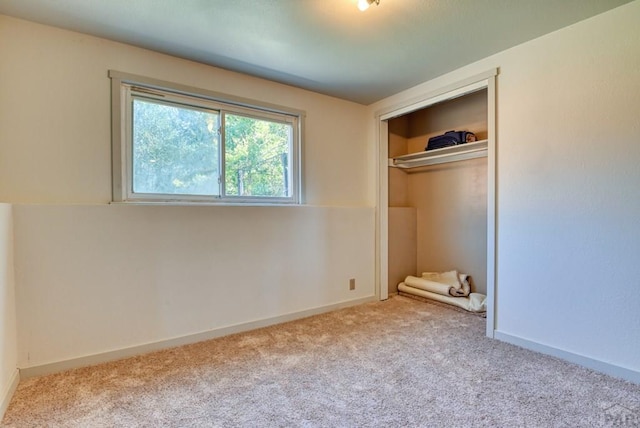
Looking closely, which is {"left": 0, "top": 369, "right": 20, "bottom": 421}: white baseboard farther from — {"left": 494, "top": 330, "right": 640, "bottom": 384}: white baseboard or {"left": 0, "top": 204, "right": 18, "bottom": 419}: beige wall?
{"left": 494, "top": 330, "right": 640, "bottom": 384}: white baseboard

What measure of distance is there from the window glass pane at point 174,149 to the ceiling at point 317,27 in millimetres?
462

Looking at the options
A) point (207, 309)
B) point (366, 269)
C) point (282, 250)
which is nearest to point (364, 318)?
point (366, 269)

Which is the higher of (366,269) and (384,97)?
(384,97)

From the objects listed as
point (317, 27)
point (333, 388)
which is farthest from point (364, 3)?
point (333, 388)

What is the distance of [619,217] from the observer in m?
2.07

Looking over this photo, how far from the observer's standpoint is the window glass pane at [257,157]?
3.03m

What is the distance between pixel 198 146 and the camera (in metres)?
2.85

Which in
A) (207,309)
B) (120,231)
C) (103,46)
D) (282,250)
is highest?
(103,46)

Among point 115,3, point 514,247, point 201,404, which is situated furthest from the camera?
point 514,247

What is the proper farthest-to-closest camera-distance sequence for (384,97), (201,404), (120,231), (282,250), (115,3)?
(384,97), (282,250), (120,231), (115,3), (201,404)

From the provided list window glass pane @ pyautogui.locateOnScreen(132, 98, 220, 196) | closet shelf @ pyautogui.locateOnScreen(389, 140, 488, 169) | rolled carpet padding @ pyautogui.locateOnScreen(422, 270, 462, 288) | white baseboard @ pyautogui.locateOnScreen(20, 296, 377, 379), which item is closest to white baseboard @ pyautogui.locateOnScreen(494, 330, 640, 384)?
rolled carpet padding @ pyautogui.locateOnScreen(422, 270, 462, 288)

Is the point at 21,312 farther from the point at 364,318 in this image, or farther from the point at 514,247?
the point at 514,247

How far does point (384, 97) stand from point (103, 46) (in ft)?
8.58

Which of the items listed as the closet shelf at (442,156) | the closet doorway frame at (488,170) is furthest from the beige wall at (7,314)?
the closet shelf at (442,156)
